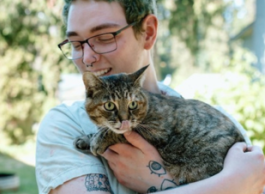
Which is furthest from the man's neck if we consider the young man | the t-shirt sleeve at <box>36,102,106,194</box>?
the t-shirt sleeve at <box>36,102,106,194</box>

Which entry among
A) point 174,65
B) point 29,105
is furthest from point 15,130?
point 174,65

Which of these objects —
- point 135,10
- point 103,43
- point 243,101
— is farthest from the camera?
point 243,101

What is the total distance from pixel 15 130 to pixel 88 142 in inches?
391

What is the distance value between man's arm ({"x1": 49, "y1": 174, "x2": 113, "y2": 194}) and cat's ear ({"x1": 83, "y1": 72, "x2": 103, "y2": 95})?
1.42 ft

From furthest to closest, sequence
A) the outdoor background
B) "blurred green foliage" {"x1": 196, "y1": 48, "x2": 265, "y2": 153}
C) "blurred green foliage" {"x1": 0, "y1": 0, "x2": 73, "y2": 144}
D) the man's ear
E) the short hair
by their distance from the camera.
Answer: "blurred green foliage" {"x1": 0, "y1": 0, "x2": 73, "y2": 144}, the outdoor background, "blurred green foliage" {"x1": 196, "y1": 48, "x2": 265, "y2": 153}, the man's ear, the short hair

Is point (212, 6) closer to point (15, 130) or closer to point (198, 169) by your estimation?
point (15, 130)

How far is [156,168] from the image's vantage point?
1631 mm

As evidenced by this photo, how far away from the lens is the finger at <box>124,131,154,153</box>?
165 centimetres

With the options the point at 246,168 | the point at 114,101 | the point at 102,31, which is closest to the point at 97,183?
the point at 114,101

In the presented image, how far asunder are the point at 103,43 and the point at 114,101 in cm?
36

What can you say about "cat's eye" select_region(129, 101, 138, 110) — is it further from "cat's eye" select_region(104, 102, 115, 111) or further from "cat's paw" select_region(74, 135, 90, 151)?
"cat's paw" select_region(74, 135, 90, 151)

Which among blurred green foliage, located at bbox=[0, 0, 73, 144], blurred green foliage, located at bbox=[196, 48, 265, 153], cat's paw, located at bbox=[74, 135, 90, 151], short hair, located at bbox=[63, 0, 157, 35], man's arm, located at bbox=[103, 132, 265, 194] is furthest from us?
blurred green foliage, located at bbox=[0, 0, 73, 144]

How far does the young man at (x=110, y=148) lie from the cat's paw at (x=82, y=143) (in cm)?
3

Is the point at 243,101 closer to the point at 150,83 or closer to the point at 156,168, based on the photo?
the point at 150,83
